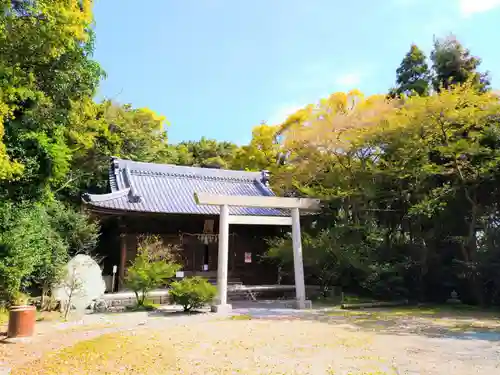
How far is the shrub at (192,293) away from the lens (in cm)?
1138

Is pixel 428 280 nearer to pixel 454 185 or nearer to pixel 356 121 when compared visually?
pixel 454 185

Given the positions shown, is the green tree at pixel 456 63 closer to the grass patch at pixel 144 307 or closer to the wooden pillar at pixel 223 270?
the wooden pillar at pixel 223 270

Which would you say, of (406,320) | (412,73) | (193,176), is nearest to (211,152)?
(193,176)

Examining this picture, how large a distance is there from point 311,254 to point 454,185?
553cm

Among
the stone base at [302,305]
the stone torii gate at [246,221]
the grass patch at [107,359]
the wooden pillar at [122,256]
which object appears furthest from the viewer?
the wooden pillar at [122,256]

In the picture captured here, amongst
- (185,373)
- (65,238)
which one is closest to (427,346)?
(185,373)

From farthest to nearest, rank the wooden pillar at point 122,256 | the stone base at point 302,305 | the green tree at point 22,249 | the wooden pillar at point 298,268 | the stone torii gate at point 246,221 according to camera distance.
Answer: the wooden pillar at point 122,256 < the wooden pillar at point 298,268 < the stone base at point 302,305 < the stone torii gate at point 246,221 < the green tree at point 22,249

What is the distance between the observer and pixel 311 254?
14.9 meters

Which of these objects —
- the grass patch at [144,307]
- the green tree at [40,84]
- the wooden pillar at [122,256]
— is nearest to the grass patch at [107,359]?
the green tree at [40,84]

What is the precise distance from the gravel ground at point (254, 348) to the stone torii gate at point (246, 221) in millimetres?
1963

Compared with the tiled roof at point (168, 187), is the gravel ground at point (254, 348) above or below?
below

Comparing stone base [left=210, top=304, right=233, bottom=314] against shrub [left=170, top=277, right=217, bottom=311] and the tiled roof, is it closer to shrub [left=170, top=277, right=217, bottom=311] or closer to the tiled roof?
shrub [left=170, top=277, right=217, bottom=311]

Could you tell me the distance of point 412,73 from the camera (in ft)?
65.9

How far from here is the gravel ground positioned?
5641 millimetres
